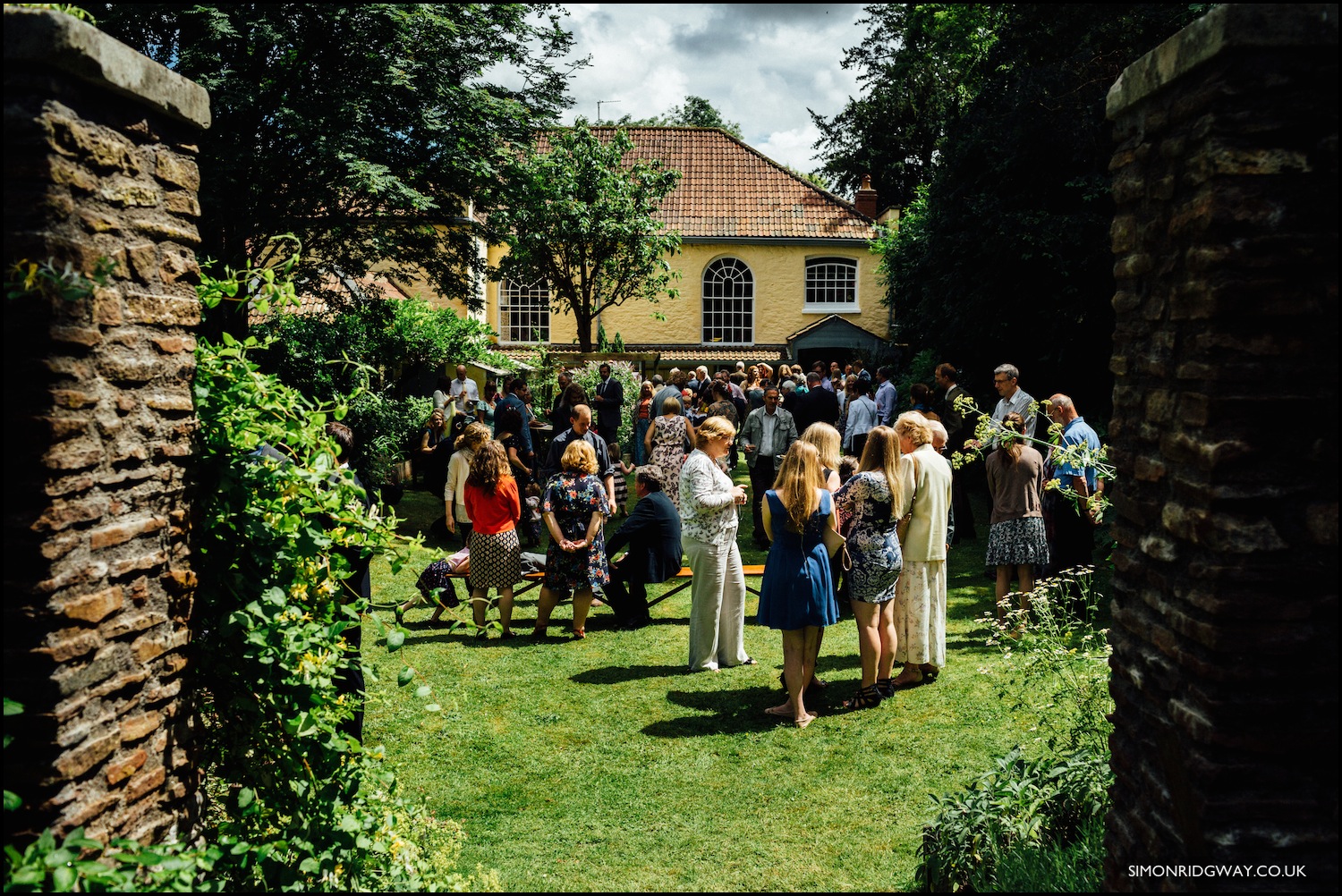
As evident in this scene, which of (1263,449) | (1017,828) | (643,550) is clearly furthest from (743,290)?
(1263,449)

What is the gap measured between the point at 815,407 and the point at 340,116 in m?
7.25

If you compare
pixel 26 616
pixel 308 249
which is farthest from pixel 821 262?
pixel 26 616

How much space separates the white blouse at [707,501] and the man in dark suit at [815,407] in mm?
5477

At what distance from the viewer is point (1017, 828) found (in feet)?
14.1

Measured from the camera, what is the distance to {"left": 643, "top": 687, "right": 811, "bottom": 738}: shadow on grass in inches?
264

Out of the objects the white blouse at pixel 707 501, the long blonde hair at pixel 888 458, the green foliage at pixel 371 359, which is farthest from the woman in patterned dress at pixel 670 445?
the long blonde hair at pixel 888 458

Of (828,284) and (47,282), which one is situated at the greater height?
(828,284)

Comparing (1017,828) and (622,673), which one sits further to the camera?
(622,673)

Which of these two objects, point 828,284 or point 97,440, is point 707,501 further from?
point 828,284

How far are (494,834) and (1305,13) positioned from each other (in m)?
4.92

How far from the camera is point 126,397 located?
10.6 ft

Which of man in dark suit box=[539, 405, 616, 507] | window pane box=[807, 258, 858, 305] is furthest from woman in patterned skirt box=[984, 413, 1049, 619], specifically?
window pane box=[807, 258, 858, 305]

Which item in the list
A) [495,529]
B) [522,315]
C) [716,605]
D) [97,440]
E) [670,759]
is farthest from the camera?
[522,315]

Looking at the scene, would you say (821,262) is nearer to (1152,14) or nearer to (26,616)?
(1152,14)
